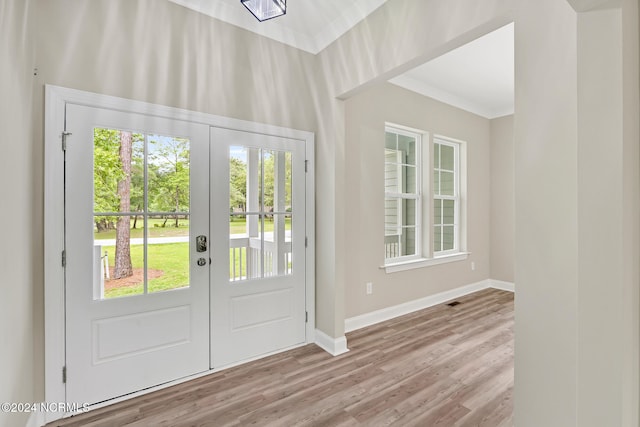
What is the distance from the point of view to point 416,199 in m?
4.15

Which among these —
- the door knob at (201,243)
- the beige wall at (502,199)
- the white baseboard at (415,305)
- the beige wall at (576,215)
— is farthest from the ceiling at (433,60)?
the white baseboard at (415,305)

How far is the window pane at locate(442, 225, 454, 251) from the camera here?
460 centimetres

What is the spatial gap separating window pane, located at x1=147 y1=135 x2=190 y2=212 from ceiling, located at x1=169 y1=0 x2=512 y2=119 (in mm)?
1090

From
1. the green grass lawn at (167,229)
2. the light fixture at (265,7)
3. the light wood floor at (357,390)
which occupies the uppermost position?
the light fixture at (265,7)

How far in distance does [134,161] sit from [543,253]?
258 centimetres

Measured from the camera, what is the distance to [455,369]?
248 cm

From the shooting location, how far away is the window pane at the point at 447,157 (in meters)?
4.59

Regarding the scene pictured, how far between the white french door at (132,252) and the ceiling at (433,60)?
3.52 feet

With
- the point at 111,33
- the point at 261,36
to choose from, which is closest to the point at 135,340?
the point at 111,33

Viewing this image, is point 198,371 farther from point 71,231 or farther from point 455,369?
point 455,369

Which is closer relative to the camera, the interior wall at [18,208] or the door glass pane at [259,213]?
the interior wall at [18,208]

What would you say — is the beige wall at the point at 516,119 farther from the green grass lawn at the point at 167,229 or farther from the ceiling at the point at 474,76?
the ceiling at the point at 474,76

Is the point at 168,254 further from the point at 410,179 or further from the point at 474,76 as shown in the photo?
the point at 474,76

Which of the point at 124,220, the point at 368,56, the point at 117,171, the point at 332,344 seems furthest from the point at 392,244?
the point at 117,171
